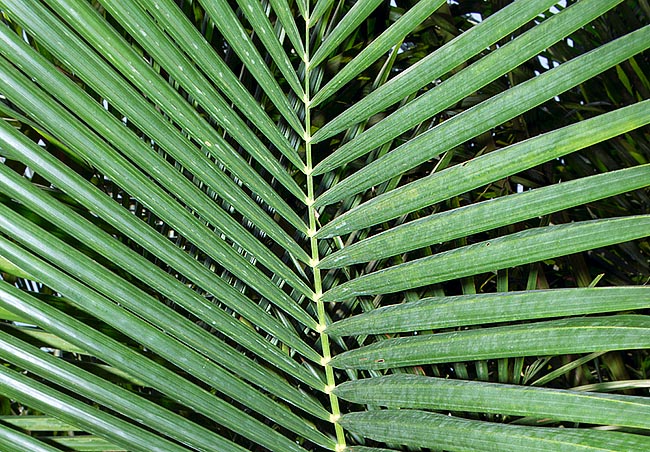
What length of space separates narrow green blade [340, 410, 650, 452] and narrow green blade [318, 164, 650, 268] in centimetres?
11

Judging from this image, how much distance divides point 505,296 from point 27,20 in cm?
31

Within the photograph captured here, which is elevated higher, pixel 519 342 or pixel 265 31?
pixel 265 31

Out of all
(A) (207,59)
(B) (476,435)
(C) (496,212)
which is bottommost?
(B) (476,435)

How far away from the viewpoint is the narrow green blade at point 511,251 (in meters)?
0.33

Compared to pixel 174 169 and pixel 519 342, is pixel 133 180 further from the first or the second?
pixel 519 342

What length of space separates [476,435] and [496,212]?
5.0 inches

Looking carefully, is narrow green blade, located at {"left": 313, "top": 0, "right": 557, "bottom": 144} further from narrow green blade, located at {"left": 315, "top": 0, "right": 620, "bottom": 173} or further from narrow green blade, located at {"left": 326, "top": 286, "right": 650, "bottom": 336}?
narrow green blade, located at {"left": 326, "top": 286, "right": 650, "bottom": 336}

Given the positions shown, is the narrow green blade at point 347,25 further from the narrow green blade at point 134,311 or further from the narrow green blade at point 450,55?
the narrow green blade at point 134,311

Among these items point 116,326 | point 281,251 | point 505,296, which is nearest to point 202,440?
point 116,326

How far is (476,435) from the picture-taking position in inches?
14.4

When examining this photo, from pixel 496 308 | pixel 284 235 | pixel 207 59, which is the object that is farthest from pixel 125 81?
pixel 496 308

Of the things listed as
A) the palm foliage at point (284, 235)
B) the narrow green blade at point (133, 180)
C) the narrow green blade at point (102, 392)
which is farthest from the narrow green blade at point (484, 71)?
the narrow green blade at point (102, 392)

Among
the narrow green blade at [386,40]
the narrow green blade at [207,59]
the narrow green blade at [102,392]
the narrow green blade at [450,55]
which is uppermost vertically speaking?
the narrow green blade at [386,40]

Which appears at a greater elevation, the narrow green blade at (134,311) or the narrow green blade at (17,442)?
the narrow green blade at (134,311)
